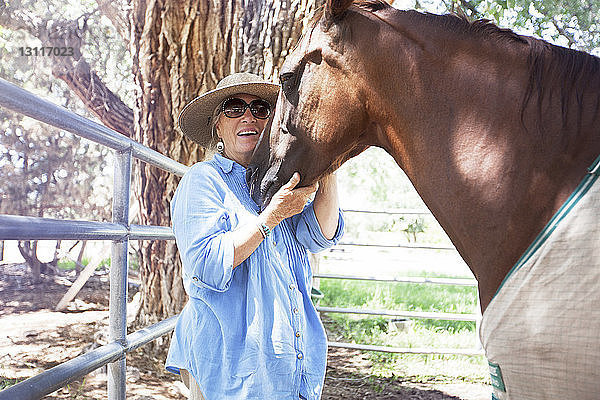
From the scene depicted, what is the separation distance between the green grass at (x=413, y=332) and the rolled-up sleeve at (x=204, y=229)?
3.52 m

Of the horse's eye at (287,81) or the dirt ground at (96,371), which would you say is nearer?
the horse's eye at (287,81)

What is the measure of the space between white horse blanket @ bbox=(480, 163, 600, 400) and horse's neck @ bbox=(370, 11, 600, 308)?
62 mm

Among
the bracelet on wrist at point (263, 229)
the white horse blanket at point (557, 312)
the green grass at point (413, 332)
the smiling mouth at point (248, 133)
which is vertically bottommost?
the green grass at point (413, 332)

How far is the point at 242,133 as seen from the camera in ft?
5.97

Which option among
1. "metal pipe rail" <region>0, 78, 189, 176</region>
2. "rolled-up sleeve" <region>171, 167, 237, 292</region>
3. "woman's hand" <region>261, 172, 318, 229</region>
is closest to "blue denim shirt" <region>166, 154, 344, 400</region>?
"rolled-up sleeve" <region>171, 167, 237, 292</region>

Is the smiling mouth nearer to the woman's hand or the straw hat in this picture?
the straw hat

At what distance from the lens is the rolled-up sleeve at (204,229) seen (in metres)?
1.47

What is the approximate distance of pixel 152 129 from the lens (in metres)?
4.05

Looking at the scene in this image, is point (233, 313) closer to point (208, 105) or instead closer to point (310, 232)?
point (310, 232)

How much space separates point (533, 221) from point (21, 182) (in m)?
8.14

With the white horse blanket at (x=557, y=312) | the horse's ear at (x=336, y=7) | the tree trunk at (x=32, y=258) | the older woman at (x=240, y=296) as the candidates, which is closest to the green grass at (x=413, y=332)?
the older woman at (x=240, y=296)

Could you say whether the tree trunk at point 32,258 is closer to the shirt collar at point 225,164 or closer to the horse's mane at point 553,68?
the shirt collar at point 225,164

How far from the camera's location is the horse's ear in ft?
4.35

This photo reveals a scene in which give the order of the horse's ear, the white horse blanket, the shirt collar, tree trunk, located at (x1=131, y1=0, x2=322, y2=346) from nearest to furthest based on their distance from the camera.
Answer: the white horse blanket < the horse's ear < the shirt collar < tree trunk, located at (x1=131, y1=0, x2=322, y2=346)
